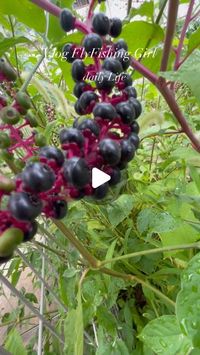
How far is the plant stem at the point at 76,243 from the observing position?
376 millimetres

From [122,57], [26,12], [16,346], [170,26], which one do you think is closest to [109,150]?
[122,57]

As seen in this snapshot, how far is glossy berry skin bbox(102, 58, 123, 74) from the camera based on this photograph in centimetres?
32

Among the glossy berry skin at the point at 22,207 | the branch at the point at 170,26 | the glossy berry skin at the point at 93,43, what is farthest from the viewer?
the branch at the point at 170,26

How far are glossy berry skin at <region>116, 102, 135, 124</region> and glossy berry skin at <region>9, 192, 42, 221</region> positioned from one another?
0.39ft

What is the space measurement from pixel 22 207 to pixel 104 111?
11 cm

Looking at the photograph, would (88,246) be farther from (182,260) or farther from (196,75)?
(196,75)

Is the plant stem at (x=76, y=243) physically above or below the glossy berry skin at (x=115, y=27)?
below

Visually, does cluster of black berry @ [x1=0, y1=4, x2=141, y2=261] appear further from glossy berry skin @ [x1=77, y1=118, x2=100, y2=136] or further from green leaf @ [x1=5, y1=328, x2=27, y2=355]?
green leaf @ [x1=5, y1=328, x2=27, y2=355]

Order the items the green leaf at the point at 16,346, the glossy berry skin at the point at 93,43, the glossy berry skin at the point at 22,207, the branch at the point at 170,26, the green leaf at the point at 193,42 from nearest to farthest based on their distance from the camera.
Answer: the glossy berry skin at the point at 22,207 < the glossy berry skin at the point at 93,43 < the branch at the point at 170,26 < the green leaf at the point at 193,42 < the green leaf at the point at 16,346

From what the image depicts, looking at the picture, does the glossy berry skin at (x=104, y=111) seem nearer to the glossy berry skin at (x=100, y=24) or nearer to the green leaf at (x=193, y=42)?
A: the glossy berry skin at (x=100, y=24)

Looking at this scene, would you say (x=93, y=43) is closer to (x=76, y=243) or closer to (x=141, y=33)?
(x=76, y=243)

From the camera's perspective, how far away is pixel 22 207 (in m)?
0.22

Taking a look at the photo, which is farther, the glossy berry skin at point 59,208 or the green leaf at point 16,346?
the green leaf at point 16,346

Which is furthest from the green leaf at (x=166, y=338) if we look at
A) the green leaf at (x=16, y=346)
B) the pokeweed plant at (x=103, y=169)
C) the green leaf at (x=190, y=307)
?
the green leaf at (x=16, y=346)
